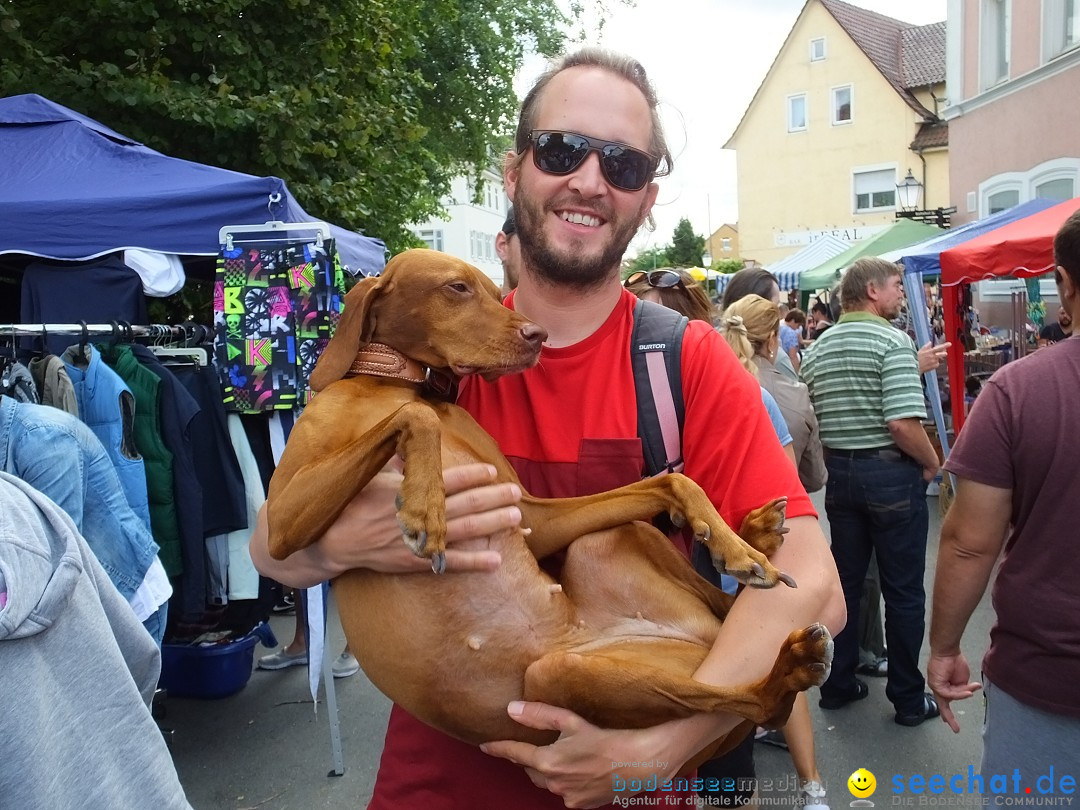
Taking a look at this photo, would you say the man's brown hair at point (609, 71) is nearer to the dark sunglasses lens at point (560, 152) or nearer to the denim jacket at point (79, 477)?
the dark sunglasses lens at point (560, 152)

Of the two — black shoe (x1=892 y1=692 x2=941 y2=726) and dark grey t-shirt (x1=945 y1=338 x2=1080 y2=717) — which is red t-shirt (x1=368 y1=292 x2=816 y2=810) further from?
black shoe (x1=892 y1=692 x2=941 y2=726)

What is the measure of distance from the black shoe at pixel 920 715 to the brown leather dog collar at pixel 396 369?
3891mm

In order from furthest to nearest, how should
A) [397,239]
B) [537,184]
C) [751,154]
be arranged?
1. [751,154]
2. [397,239]
3. [537,184]

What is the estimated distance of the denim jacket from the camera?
3.21 m

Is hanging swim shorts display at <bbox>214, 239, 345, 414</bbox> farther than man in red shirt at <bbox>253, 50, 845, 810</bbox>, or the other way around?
hanging swim shorts display at <bbox>214, 239, 345, 414</bbox>

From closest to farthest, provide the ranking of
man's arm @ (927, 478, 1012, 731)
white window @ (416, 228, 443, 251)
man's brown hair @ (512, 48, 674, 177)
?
man's brown hair @ (512, 48, 674, 177)
man's arm @ (927, 478, 1012, 731)
white window @ (416, 228, 443, 251)

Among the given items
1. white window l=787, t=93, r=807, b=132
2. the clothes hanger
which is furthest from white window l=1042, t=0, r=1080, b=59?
white window l=787, t=93, r=807, b=132

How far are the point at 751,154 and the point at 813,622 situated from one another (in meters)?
34.7

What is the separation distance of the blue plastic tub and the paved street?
119mm

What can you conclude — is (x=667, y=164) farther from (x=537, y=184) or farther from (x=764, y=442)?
(x=764, y=442)

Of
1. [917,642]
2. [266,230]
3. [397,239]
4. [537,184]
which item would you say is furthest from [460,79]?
[537,184]

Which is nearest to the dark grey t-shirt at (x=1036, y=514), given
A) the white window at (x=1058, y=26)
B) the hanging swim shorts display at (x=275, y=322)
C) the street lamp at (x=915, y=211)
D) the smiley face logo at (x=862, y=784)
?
the smiley face logo at (x=862, y=784)

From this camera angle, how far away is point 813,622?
5.32 ft

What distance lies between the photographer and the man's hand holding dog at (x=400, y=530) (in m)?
1.67
